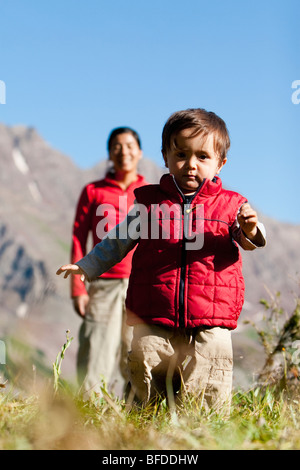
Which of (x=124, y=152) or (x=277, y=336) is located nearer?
(x=277, y=336)

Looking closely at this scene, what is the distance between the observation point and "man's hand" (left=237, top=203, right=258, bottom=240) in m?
3.11

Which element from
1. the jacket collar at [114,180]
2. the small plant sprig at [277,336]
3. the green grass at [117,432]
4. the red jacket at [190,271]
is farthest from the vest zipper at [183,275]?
the jacket collar at [114,180]

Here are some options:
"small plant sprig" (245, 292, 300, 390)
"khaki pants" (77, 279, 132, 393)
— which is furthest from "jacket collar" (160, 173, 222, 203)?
"khaki pants" (77, 279, 132, 393)

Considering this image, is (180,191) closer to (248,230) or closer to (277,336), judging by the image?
(248,230)

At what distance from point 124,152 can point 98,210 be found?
0.69m

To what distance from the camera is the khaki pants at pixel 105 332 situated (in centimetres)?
561

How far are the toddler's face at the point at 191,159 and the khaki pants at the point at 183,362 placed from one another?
0.92 meters

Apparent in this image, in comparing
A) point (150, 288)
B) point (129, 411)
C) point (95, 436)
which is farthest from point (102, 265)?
point (95, 436)

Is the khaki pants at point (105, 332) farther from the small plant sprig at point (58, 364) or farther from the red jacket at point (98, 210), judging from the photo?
the small plant sprig at point (58, 364)

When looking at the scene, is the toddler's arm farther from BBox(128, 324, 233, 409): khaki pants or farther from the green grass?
the green grass

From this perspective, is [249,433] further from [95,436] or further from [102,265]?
[102,265]

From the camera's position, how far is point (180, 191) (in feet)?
11.2

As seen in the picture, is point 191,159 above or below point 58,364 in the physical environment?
above

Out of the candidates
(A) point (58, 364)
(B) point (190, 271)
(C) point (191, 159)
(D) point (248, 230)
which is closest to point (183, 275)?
(B) point (190, 271)
